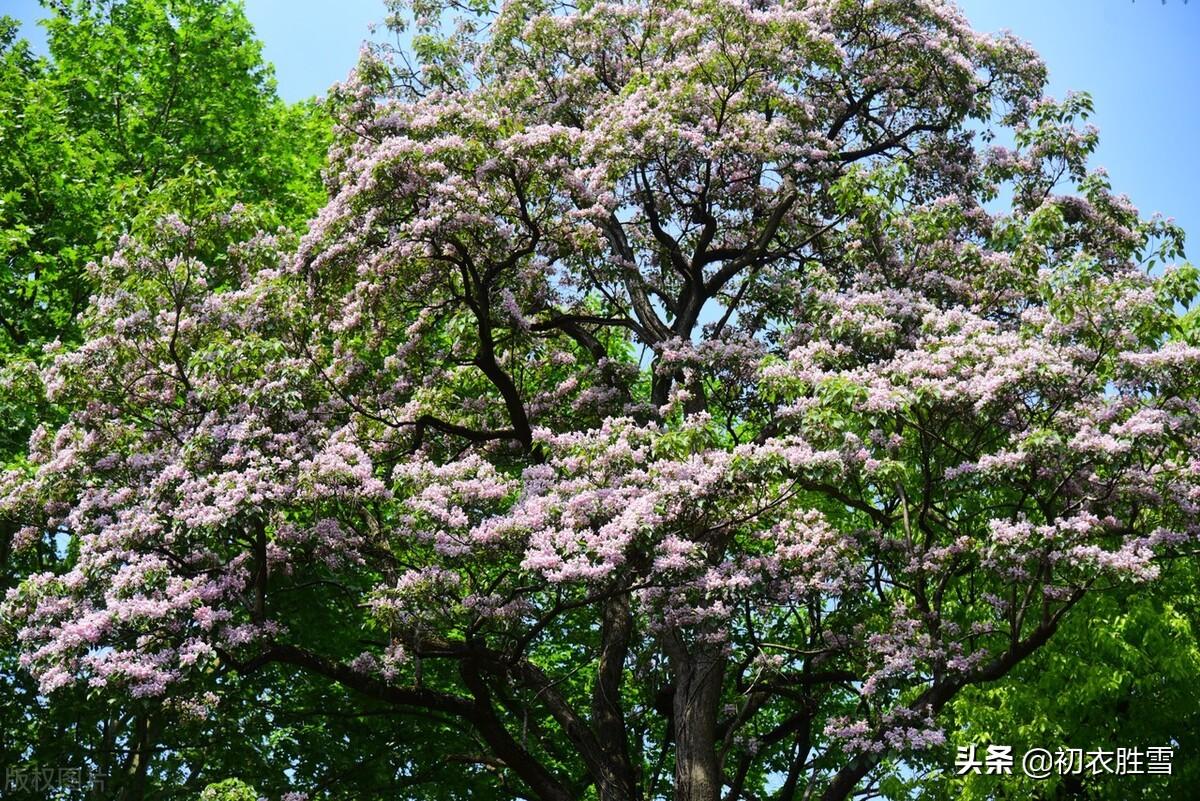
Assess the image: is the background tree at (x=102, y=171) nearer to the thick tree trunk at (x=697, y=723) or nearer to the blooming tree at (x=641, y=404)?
the blooming tree at (x=641, y=404)

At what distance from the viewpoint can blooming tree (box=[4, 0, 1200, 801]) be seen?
12398 mm

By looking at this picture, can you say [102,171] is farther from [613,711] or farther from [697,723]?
[697,723]

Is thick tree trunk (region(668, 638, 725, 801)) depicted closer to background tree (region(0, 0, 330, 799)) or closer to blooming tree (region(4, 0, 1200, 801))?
blooming tree (region(4, 0, 1200, 801))

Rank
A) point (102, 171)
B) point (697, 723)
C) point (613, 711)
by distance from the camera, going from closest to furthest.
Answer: point (697, 723) → point (613, 711) → point (102, 171)

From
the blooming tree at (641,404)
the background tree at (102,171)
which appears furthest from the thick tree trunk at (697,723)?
the background tree at (102,171)

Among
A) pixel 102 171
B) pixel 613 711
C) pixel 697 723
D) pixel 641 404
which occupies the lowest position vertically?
pixel 697 723

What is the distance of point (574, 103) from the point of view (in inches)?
754

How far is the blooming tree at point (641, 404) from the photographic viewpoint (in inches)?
488

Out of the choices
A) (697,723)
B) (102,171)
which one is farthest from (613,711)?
(102,171)

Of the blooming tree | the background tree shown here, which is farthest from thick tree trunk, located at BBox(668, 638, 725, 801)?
the background tree

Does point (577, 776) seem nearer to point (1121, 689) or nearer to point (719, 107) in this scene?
point (1121, 689)

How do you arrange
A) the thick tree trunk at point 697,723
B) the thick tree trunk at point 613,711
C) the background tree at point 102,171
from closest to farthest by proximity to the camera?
the thick tree trunk at point 697,723 → the thick tree trunk at point 613,711 → the background tree at point 102,171

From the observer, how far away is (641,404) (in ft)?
54.5

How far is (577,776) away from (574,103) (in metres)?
11.9
